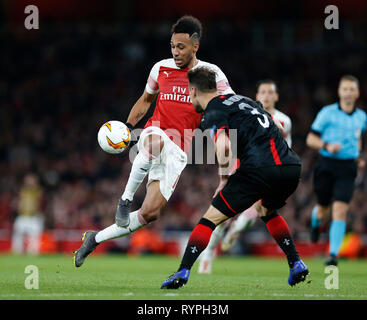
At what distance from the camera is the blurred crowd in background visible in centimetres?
1862

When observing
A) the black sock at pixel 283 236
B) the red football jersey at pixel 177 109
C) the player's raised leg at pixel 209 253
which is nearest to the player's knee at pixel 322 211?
the player's raised leg at pixel 209 253

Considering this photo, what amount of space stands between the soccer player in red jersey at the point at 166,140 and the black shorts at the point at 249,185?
1.21m

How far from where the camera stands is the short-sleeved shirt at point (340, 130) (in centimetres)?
968

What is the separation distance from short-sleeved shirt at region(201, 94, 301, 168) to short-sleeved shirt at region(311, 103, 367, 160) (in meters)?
4.00

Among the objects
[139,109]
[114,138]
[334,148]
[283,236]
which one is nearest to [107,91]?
[334,148]

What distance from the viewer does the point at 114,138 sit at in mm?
6766

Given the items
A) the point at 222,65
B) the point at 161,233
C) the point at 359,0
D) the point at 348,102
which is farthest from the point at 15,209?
the point at 359,0

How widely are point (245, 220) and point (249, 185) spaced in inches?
126

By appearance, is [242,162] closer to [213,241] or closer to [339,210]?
[213,241]

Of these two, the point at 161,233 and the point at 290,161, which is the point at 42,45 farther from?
the point at 290,161

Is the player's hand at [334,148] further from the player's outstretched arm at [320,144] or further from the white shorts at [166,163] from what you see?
the white shorts at [166,163]

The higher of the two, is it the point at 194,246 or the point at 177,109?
the point at 177,109
